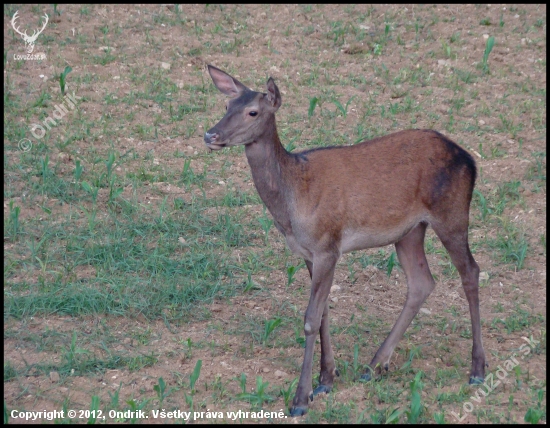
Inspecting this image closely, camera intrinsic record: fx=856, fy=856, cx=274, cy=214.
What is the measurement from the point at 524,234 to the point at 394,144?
2554 mm

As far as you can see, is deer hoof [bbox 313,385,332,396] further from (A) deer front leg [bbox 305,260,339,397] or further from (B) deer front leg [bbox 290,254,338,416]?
(B) deer front leg [bbox 290,254,338,416]

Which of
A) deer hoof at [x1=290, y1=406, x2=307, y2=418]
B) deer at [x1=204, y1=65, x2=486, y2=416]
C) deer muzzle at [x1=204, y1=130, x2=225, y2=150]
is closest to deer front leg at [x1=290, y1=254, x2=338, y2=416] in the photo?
deer at [x1=204, y1=65, x2=486, y2=416]

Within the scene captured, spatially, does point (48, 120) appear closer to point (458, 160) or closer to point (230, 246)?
point (230, 246)

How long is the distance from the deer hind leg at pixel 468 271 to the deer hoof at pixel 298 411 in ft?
4.31

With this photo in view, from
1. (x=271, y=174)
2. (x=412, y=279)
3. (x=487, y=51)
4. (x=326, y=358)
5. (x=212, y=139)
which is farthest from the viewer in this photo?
(x=487, y=51)

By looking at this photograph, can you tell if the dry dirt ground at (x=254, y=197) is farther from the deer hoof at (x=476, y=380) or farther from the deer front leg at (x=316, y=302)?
the deer front leg at (x=316, y=302)

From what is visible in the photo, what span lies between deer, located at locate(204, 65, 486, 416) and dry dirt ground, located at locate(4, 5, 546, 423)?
1.25 ft

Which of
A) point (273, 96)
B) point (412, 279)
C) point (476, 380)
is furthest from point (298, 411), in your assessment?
point (273, 96)

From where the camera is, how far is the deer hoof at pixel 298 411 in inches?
232

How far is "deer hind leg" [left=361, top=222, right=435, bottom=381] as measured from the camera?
21.6ft

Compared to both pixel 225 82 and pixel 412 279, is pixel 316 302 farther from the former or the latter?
pixel 225 82

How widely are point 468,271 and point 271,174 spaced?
5.53 ft

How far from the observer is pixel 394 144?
21.4 ft

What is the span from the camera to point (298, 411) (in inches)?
233
